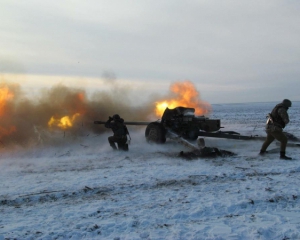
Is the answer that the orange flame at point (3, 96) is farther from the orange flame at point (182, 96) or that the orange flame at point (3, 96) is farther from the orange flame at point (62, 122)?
the orange flame at point (182, 96)

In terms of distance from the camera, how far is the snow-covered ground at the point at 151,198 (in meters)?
3.93

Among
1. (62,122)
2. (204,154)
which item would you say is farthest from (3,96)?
(204,154)

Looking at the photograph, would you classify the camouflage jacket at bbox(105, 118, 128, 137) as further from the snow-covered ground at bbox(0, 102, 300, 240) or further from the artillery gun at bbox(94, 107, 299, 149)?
the snow-covered ground at bbox(0, 102, 300, 240)

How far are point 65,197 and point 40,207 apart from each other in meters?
0.56

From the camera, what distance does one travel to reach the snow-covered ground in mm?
3932

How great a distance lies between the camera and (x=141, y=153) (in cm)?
984

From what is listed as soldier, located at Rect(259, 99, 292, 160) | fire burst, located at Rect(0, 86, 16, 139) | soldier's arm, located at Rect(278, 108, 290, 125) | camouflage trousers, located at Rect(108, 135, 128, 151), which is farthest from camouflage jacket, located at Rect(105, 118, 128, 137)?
soldier's arm, located at Rect(278, 108, 290, 125)

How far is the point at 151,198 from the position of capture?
5.19 metres

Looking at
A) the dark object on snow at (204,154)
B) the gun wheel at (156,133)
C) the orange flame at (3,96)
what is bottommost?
the dark object on snow at (204,154)

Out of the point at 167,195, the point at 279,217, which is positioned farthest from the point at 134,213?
the point at 279,217

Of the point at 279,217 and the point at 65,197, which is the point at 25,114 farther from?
the point at 279,217

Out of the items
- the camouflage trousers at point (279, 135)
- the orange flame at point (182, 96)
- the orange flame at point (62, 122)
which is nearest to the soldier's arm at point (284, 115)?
the camouflage trousers at point (279, 135)

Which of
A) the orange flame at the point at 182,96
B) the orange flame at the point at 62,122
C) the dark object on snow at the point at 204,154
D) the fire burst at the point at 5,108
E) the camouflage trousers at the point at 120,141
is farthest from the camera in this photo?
the orange flame at the point at 182,96

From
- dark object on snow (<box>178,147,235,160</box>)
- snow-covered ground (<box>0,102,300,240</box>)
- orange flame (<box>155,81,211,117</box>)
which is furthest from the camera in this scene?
orange flame (<box>155,81,211,117</box>)
